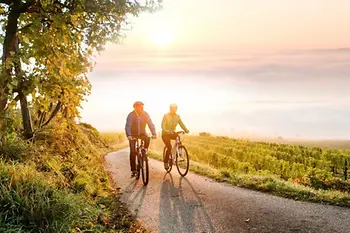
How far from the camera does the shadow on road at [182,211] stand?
21.9 ft

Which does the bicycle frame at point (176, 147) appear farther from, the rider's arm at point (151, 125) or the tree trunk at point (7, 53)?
the tree trunk at point (7, 53)

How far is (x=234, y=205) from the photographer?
8055mm

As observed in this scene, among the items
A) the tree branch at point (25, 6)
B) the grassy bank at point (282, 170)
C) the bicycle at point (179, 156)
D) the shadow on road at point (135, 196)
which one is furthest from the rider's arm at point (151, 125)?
the tree branch at point (25, 6)

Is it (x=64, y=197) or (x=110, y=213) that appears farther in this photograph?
(x=110, y=213)

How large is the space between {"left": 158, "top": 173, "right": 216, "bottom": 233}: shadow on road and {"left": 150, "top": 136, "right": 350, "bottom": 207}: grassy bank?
2.05 metres

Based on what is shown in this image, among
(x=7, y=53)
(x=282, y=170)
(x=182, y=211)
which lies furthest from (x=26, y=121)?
(x=282, y=170)

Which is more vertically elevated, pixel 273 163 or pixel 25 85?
pixel 25 85

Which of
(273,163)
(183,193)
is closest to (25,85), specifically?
(183,193)

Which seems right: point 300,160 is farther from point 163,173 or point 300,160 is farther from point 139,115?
point 139,115

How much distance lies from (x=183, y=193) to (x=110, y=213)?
2.40 meters

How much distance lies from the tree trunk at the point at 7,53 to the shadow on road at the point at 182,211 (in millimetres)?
4208

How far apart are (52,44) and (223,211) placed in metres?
6.26

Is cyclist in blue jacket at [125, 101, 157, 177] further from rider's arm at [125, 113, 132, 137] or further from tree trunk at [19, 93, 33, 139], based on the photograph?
tree trunk at [19, 93, 33, 139]

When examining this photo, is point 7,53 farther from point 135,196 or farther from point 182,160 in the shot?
point 182,160
